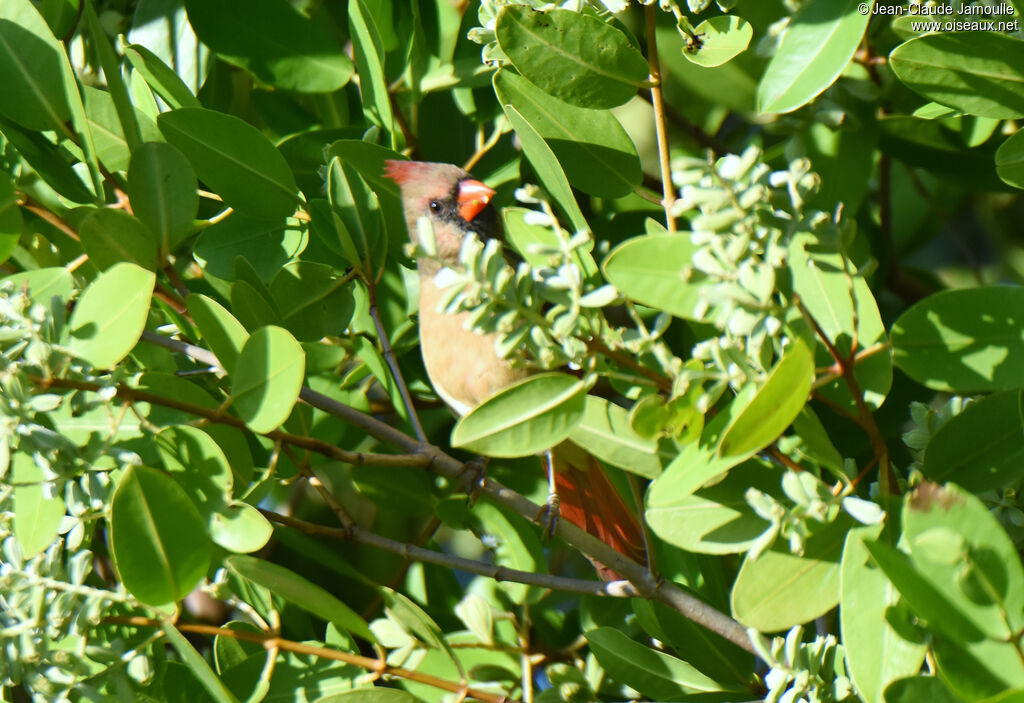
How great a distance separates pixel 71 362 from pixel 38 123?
50cm

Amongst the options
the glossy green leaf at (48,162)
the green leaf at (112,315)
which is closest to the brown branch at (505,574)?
the green leaf at (112,315)

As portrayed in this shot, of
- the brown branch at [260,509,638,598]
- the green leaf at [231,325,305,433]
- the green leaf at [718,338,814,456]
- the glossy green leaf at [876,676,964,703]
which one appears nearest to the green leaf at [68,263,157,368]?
the green leaf at [231,325,305,433]

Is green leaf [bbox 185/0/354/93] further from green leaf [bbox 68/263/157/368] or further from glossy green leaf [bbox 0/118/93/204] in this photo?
green leaf [bbox 68/263/157/368]

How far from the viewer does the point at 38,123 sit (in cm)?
172

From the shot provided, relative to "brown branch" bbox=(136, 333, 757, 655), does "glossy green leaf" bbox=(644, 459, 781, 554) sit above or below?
above

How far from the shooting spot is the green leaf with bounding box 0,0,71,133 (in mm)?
1706

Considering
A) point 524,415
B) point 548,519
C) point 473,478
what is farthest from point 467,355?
point 524,415

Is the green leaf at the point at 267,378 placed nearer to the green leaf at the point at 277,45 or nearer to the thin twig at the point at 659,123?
the thin twig at the point at 659,123

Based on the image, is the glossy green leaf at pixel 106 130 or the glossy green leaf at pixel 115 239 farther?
the glossy green leaf at pixel 106 130

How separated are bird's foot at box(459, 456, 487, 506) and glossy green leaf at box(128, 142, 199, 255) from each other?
659mm

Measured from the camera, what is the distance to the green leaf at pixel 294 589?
1551 mm

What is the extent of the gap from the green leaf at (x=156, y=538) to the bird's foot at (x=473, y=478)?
0.58 meters

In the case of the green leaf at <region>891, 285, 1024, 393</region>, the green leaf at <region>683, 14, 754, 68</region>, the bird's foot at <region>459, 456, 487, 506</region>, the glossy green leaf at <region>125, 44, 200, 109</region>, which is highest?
the green leaf at <region>683, 14, 754, 68</region>

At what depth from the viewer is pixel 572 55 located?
4.97 feet
